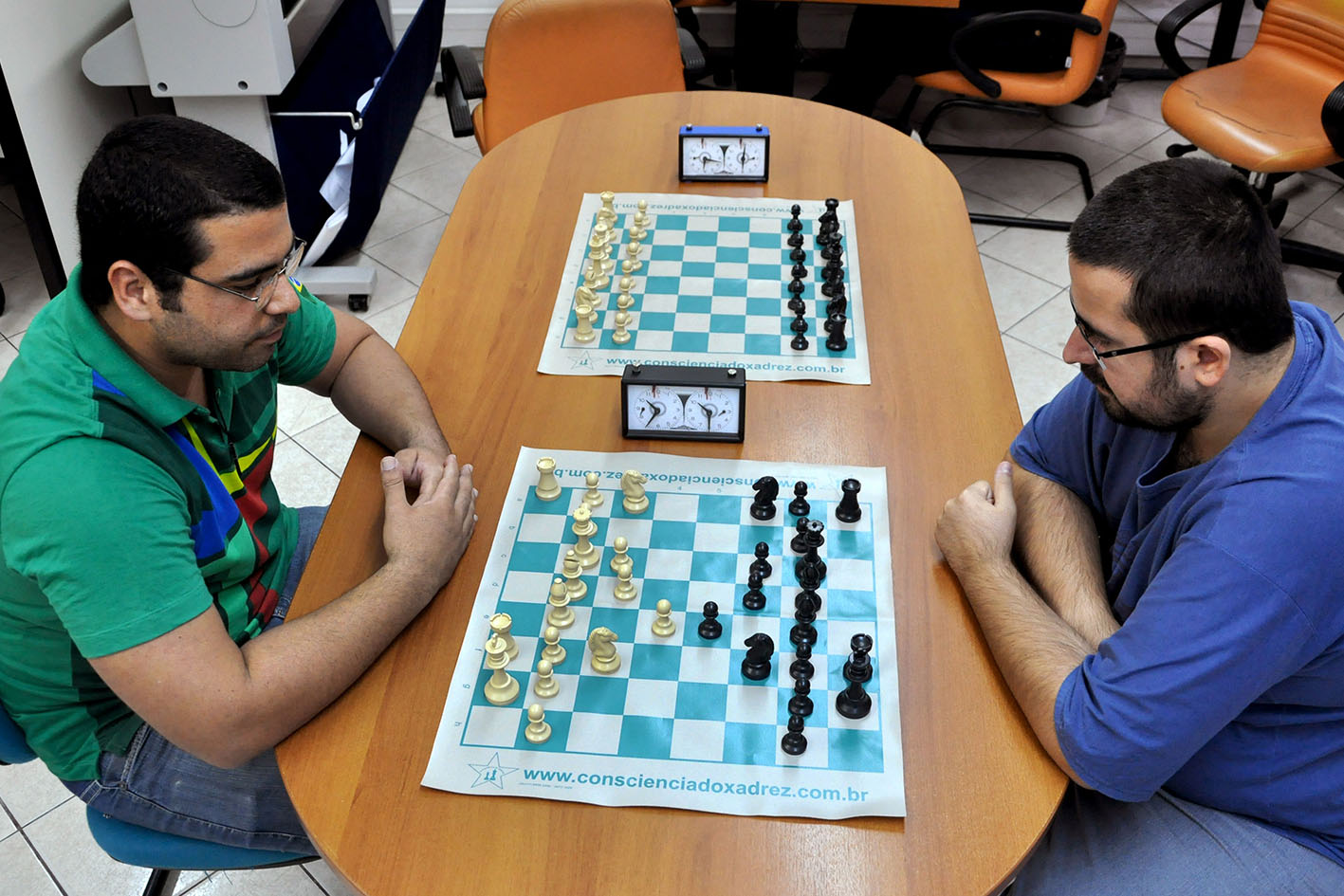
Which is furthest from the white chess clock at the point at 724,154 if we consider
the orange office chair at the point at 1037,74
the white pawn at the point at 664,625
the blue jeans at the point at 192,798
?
the orange office chair at the point at 1037,74

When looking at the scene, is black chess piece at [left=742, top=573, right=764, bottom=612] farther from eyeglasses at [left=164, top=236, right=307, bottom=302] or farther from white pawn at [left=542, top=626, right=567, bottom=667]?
eyeglasses at [left=164, top=236, right=307, bottom=302]

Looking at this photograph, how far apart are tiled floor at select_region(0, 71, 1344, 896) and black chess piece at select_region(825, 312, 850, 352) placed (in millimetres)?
795

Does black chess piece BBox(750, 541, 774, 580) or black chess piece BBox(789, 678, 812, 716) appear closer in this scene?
black chess piece BBox(789, 678, 812, 716)

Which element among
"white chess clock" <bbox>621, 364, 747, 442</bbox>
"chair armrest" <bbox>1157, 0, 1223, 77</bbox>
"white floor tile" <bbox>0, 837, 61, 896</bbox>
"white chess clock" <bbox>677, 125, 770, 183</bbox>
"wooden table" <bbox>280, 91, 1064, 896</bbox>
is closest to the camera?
"wooden table" <bbox>280, 91, 1064, 896</bbox>

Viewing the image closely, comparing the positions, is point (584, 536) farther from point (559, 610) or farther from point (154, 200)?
point (154, 200)

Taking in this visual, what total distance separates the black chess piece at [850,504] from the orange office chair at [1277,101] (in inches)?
92.9

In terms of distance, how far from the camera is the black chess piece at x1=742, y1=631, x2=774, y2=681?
1255 millimetres

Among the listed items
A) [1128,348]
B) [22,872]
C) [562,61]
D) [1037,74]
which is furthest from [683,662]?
[1037,74]

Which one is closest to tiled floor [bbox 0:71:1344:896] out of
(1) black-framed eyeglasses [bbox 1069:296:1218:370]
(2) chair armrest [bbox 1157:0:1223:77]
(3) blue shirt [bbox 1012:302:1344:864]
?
(2) chair armrest [bbox 1157:0:1223:77]

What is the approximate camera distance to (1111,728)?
1151 millimetres

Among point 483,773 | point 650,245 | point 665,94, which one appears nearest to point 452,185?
point 665,94

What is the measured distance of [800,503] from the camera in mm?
1471

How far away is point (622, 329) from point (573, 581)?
0.58 metres

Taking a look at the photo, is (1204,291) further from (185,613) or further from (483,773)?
(185,613)
